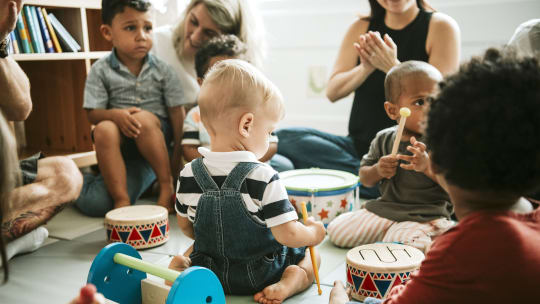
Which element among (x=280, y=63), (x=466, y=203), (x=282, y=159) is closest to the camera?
(x=466, y=203)

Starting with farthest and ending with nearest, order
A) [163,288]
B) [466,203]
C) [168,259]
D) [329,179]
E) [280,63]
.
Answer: [280,63] < [329,179] < [168,259] < [163,288] < [466,203]

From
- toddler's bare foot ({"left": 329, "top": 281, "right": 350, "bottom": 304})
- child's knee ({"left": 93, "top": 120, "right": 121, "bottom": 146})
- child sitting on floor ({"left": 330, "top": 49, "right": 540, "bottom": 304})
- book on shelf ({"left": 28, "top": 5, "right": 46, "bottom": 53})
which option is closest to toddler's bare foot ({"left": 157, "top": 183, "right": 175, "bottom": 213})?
child's knee ({"left": 93, "top": 120, "right": 121, "bottom": 146})

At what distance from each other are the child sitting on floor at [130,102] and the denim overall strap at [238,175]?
0.82m

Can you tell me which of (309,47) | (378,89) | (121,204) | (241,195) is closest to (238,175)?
(241,195)

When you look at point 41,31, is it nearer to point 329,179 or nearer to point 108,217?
point 108,217

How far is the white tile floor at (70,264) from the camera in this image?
4.07 feet

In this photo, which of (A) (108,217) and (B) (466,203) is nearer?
(B) (466,203)

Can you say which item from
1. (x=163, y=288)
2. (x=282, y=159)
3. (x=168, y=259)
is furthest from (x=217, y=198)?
(x=282, y=159)

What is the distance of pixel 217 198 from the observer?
1108 mm

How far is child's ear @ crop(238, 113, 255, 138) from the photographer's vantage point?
1100mm

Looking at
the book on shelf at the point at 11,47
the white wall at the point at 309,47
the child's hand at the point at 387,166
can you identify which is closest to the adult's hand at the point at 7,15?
the book on shelf at the point at 11,47

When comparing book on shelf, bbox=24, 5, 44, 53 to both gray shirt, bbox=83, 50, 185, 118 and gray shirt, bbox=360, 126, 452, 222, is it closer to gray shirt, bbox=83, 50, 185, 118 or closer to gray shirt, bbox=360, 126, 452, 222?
gray shirt, bbox=83, 50, 185, 118

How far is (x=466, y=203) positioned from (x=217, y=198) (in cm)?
55

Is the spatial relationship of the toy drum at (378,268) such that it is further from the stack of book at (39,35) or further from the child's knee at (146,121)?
the stack of book at (39,35)
